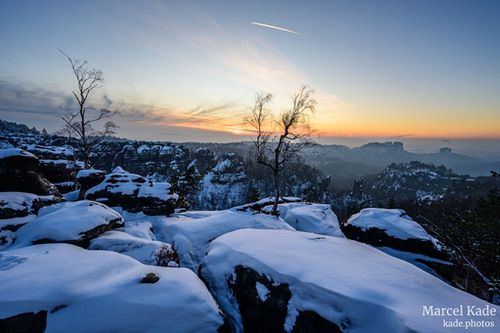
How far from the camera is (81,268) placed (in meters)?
6.29

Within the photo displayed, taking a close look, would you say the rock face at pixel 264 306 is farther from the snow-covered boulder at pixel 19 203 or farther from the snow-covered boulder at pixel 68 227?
the snow-covered boulder at pixel 19 203

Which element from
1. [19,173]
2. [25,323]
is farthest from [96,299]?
[19,173]

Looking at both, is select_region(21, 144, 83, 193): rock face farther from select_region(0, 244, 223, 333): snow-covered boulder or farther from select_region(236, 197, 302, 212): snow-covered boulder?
select_region(0, 244, 223, 333): snow-covered boulder

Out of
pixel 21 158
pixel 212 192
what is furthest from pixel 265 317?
pixel 212 192

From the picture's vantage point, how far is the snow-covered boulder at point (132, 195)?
60.4ft

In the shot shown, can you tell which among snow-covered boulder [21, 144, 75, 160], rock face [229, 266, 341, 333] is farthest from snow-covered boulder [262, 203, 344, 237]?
snow-covered boulder [21, 144, 75, 160]

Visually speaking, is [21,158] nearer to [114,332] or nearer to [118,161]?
[114,332]

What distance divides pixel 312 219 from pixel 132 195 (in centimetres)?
1669

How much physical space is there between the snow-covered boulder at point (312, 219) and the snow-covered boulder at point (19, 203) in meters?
17.1

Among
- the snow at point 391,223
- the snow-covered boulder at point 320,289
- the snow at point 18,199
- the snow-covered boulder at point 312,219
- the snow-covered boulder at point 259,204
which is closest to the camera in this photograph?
the snow-covered boulder at point 320,289

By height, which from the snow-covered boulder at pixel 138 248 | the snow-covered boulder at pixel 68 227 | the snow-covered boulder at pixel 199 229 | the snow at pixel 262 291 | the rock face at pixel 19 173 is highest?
the rock face at pixel 19 173

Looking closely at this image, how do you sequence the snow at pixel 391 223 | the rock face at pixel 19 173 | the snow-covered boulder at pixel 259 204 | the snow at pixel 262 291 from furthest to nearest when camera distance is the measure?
the snow-covered boulder at pixel 259 204
the snow at pixel 391 223
the rock face at pixel 19 173
the snow at pixel 262 291

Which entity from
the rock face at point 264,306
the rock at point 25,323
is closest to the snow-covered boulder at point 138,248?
the rock face at point 264,306

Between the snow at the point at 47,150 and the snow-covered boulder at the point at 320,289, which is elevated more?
the snow at the point at 47,150
